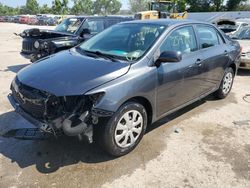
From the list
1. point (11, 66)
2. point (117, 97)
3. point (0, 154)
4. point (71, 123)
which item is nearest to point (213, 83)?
point (117, 97)

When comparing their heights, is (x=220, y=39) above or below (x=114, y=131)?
above

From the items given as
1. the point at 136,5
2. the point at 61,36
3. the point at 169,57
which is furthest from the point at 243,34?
the point at 136,5

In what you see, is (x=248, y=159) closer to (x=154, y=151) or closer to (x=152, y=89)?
(x=154, y=151)

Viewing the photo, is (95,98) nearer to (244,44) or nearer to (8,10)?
(244,44)

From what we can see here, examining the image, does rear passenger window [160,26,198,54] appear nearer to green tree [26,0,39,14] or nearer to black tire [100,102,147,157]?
black tire [100,102,147,157]

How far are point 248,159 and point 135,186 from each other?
1.63m

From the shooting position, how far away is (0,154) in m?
3.83

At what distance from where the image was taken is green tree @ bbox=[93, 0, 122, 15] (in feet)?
431

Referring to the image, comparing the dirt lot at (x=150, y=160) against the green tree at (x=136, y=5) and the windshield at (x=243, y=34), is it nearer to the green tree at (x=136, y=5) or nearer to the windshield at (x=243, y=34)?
the windshield at (x=243, y=34)

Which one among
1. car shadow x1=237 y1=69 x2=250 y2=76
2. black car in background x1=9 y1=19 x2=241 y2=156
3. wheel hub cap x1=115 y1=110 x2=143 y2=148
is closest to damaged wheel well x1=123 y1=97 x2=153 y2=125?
black car in background x1=9 y1=19 x2=241 y2=156

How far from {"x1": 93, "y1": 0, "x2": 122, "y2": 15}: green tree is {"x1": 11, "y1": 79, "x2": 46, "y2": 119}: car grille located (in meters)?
133

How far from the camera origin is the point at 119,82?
3.50m

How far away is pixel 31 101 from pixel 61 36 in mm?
5461

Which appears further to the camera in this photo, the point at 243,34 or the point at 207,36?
the point at 243,34
